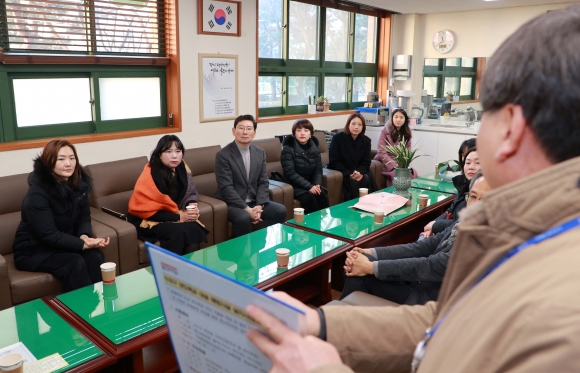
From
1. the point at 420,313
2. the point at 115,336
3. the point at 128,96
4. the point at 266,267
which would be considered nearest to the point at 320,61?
the point at 128,96

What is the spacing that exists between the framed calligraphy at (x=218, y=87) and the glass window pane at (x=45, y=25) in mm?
1195

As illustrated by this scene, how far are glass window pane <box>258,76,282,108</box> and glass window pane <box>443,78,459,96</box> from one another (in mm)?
3175

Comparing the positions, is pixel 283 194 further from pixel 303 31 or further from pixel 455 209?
pixel 303 31

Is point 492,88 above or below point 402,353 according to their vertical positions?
above

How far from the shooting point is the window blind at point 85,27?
3.60 m

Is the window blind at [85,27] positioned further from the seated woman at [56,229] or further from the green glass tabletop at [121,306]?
the green glass tabletop at [121,306]

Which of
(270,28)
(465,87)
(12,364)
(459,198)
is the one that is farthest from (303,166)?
(465,87)

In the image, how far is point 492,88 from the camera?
649 mm

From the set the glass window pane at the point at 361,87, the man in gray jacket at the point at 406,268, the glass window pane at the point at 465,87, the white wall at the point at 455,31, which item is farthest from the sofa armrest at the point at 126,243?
the glass window pane at the point at 465,87

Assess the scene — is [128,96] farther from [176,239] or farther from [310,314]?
[310,314]

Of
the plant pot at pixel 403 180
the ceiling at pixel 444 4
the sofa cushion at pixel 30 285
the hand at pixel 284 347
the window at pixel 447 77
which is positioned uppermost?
the ceiling at pixel 444 4

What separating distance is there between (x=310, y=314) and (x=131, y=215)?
2.99 metres

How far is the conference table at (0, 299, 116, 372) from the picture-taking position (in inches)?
66.3

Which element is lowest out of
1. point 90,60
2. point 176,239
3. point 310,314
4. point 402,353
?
point 176,239
